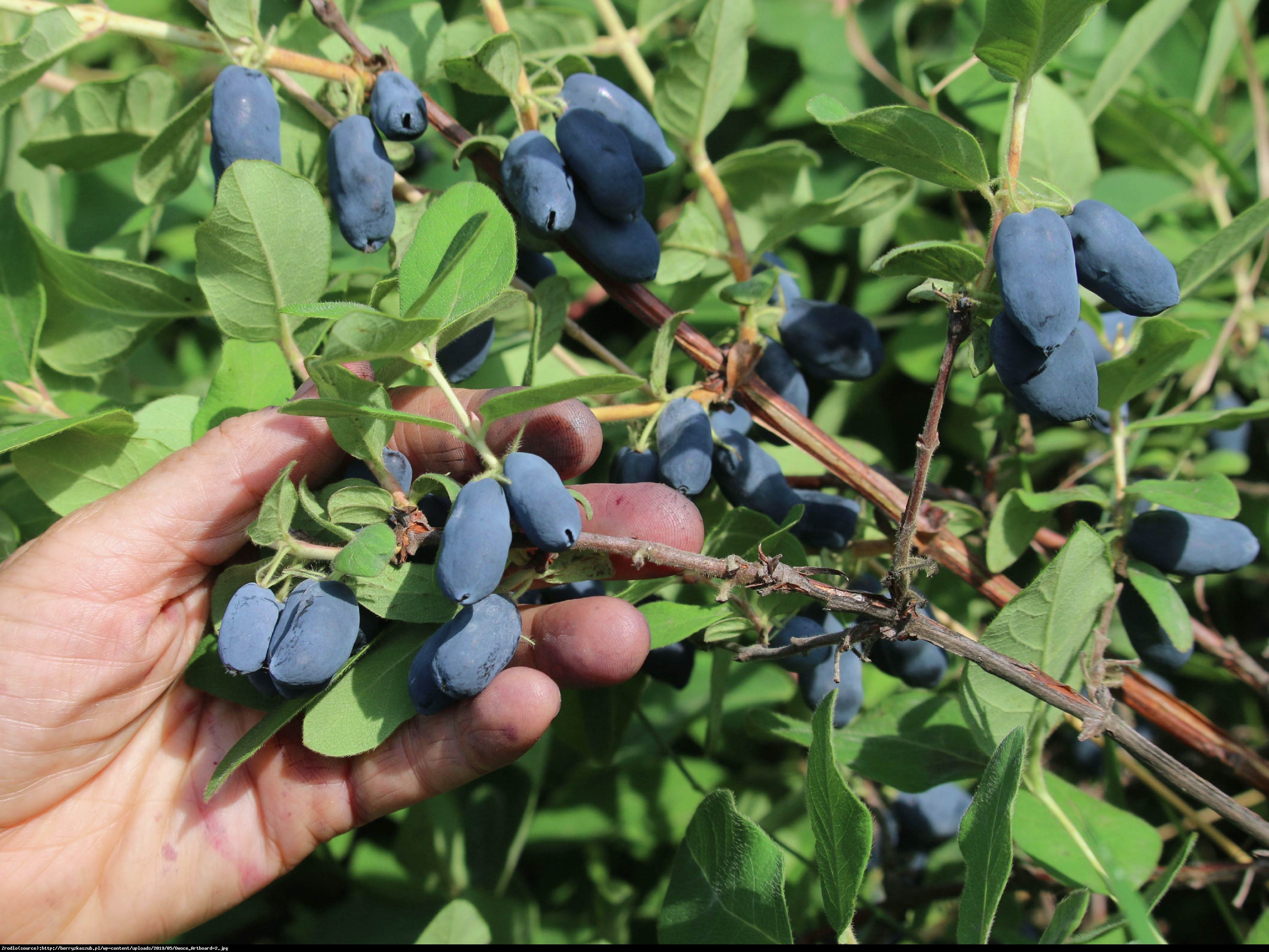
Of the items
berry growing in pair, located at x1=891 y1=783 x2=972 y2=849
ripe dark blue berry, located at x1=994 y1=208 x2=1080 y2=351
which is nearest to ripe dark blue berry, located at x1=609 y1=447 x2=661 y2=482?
ripe dark blue berry, located at x1=994 y1=208 x2=1080 y2=351

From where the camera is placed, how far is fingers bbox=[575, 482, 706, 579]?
40.4 inches

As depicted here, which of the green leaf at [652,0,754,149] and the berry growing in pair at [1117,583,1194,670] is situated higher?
the green leaf at [652,0,754,149]

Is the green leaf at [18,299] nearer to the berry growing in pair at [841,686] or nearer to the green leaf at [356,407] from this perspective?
the green leaf at [356,407]

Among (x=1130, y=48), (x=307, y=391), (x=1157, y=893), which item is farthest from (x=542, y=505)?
(x=1130, y=48)

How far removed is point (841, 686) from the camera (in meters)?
1.25

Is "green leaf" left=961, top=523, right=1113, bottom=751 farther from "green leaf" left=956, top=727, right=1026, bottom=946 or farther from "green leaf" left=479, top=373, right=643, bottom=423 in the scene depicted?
"green leaf" left=479, top=373, right=643, bottom=423

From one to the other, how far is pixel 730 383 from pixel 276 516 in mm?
564

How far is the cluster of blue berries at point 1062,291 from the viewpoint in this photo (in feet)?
2.50

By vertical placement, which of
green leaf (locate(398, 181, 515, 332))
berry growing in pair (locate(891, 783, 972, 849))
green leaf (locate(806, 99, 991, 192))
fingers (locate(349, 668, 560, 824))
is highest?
green leaf (locate(806, 99, 991, 192))

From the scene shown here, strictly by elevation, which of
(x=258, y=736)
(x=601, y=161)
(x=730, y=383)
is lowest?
(x=258, y=736)

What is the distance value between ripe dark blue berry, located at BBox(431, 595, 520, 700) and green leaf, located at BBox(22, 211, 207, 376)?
0.70 m

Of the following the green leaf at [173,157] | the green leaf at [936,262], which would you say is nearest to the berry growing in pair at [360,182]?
the green leaf at [173,157]

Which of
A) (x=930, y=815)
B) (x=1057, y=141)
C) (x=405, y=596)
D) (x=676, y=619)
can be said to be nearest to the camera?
(x=405, y=596)

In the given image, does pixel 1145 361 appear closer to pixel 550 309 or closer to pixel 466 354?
pixel 550 309
